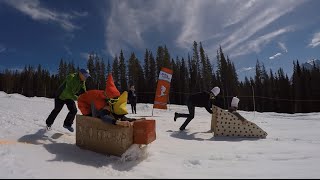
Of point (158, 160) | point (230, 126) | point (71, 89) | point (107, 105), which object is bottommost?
point (158, 160)

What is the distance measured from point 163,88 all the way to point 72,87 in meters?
8.97

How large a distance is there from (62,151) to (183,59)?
237ft

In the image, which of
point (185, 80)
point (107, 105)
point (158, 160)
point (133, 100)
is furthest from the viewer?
point (185, 80)

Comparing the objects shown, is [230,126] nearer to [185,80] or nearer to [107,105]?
[107,105]

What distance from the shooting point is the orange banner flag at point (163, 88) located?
15.3 metres

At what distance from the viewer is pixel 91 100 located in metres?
6.03

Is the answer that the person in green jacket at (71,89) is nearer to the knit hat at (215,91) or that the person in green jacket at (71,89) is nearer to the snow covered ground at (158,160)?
the snow covered ground at (158,160)

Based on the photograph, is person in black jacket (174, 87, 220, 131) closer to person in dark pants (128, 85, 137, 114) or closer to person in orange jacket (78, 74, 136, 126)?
person in orange jacket (78, 74, 136, 126)

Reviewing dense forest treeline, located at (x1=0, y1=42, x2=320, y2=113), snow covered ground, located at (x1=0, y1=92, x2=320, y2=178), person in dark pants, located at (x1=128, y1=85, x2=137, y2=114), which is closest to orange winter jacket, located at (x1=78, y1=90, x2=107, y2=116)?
snow covered ground, located at (x1=0, y1=92, x2=320, y2=178)

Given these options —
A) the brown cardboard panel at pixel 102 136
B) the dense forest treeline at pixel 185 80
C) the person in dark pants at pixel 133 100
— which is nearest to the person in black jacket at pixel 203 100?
the brown cardboard panel at pixel 102 136

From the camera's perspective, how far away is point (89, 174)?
13.6 feet

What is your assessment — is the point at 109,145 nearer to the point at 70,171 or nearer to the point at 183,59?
the point at 70,171

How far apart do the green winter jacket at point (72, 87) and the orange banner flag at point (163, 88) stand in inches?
342

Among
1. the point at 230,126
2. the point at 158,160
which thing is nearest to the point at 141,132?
the point at 158,160
